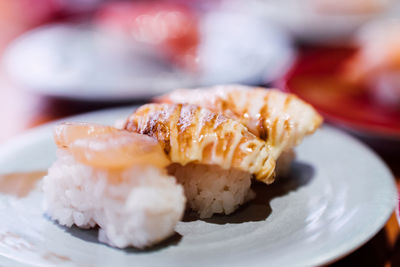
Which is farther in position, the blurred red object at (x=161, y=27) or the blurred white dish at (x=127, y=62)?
the blurred red object at (x=161, y=27)

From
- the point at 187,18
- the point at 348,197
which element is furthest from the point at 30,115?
the point at 348,197

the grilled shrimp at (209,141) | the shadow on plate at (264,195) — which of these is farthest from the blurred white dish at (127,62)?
the grilled shrimp at (209,141)

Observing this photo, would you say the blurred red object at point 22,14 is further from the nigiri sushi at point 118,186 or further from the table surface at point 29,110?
the nigiri sushi at point 118,186

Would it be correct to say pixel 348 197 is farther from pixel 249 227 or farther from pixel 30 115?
pixel 30 115

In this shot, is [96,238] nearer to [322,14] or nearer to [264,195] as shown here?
[264,195]

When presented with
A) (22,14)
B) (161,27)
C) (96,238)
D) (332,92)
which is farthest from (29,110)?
(22,14)

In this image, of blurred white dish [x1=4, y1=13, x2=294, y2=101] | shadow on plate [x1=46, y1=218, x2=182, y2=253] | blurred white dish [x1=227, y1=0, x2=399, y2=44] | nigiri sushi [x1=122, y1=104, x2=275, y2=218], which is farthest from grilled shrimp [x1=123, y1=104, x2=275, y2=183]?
blurred white dish [x1=227, y1=0, x2=399, y2=44]
